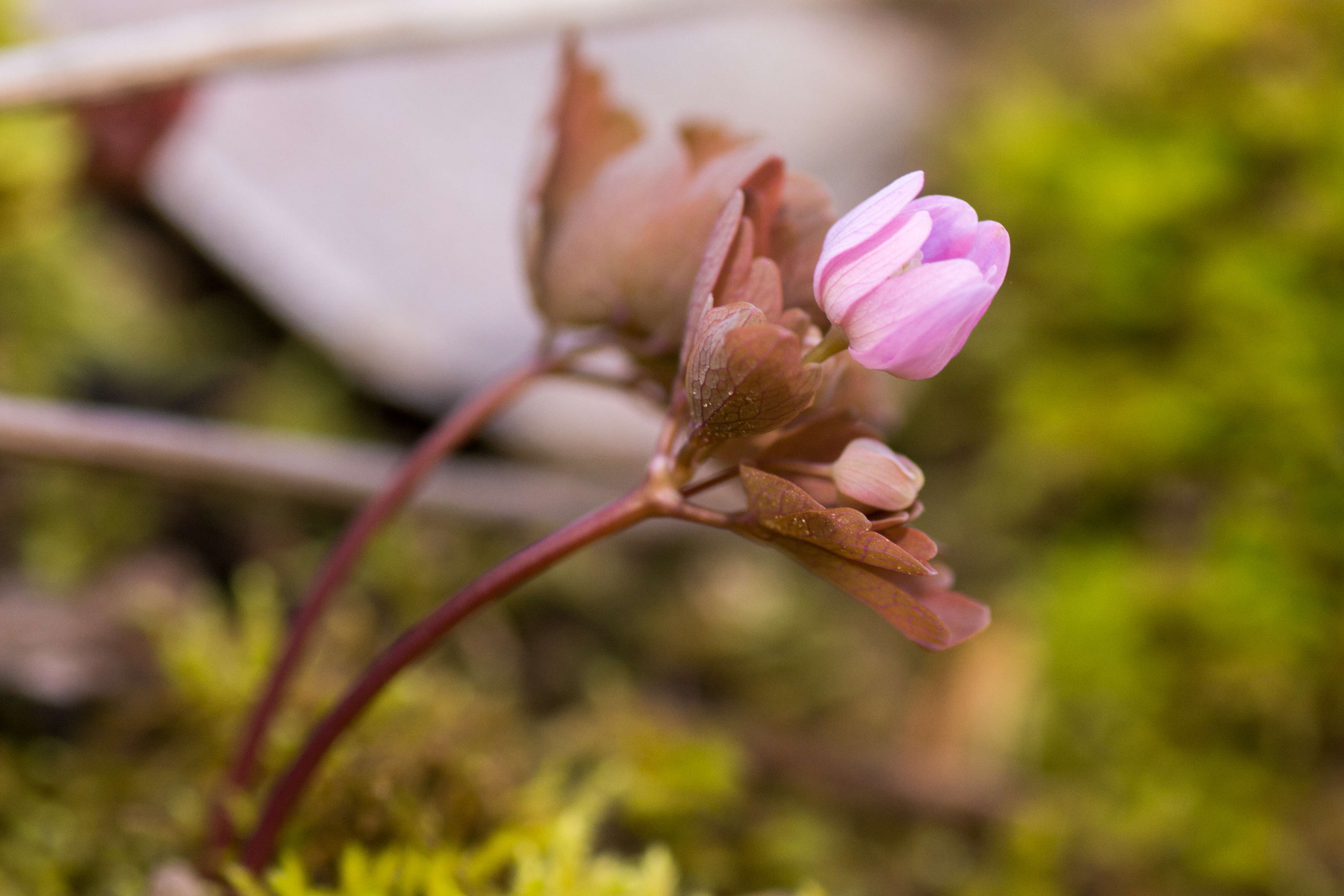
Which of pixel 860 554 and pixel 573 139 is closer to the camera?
pixel 860 554

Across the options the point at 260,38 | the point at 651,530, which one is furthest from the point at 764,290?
the point at 651,530

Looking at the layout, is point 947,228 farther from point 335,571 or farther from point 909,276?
point 335,571

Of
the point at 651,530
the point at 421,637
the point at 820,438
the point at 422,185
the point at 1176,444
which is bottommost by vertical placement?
the point at 421,637

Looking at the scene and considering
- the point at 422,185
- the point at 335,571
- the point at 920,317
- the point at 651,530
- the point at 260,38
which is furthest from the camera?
the point at 422,185

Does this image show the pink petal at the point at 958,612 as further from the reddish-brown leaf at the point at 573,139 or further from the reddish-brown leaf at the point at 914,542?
the reddish-brown leaf at the point at 573,139

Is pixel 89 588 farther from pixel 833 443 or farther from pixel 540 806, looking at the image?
pixel 833 443
